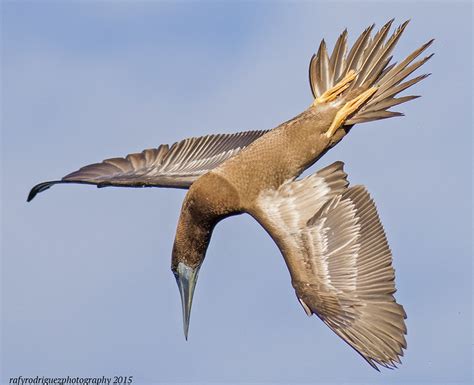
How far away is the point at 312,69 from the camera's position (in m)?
13.3

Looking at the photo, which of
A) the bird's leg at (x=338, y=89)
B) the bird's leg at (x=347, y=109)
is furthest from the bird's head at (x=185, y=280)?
the bird's leg at (x=338, y=89)

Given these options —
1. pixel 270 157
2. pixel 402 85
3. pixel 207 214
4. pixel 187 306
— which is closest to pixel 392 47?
pixel 402 85

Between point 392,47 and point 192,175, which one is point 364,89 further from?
point 192,175

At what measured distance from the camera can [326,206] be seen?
40.3ft

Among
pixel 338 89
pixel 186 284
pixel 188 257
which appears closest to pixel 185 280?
pixel 186 284

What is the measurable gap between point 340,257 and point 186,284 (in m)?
1.74

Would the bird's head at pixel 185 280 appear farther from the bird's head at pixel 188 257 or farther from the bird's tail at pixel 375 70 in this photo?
the bird's tail at pixel 375 70

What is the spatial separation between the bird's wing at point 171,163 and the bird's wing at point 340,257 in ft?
6.30

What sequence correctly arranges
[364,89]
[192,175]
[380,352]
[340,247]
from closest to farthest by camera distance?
[380,352] < [340,247] < [364,89] < [192,175]

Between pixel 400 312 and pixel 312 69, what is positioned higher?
pixel 312 69

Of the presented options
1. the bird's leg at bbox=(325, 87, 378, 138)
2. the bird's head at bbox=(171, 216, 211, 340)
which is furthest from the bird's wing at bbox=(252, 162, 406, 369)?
the bird's head at bbox=(171, 216, 211, 340)

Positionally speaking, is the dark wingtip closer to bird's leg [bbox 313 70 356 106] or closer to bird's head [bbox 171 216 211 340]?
bird's head [bbox 171 216 211 340]

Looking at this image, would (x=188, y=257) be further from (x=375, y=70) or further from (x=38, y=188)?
(x=375, y=70)

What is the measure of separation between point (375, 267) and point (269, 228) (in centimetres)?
103
